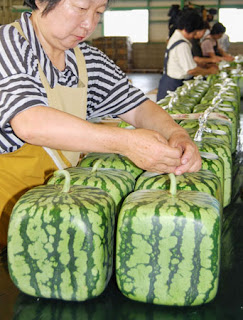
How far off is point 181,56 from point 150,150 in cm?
413

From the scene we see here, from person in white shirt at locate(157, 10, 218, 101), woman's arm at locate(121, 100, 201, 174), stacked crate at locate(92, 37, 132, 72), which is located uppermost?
woman's arm at locate(121, 100, 201, 174)

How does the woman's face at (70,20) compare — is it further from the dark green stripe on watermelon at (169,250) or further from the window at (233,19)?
the window at (233,19)

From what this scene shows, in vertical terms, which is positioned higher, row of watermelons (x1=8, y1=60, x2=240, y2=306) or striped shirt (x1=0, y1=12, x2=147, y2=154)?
striped shirt (x1=0, y1=12, x2=147, y2=154)

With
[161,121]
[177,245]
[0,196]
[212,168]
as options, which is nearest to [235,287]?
[177,245]

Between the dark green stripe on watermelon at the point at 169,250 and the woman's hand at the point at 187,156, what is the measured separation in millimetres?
259

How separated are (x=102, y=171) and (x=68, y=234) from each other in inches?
12.7

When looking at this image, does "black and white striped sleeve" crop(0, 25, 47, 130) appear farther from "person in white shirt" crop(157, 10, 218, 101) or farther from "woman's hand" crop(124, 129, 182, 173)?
"person in white shirt" crop(157, 10, 218, 101)

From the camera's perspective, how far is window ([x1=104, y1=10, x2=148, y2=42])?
1891 cm

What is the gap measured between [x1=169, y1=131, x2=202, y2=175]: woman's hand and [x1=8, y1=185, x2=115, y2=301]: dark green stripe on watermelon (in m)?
0.32

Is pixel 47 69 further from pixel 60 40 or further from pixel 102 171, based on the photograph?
pixel 102 171

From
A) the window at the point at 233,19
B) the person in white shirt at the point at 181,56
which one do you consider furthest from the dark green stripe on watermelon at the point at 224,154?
the window at the point at 233,19

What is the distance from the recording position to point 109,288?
42.5 inches

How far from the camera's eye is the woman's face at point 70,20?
4.10 feet

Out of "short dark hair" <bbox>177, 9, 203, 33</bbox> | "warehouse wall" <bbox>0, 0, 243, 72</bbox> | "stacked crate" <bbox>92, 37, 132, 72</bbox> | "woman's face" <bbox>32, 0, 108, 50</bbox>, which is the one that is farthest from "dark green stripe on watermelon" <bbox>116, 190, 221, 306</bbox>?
"warehouse wall" <bbox>0, 0, 243, 72</bbox>
